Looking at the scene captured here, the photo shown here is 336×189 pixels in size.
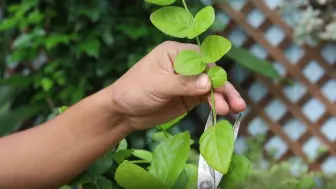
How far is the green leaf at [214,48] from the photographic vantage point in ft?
1.69

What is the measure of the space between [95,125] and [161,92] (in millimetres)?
115

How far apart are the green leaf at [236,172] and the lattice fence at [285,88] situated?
227 centimetres

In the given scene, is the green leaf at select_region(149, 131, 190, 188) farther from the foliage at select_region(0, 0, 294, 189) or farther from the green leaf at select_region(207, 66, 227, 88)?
the foliage at select_region(0, 0, 294, 189)

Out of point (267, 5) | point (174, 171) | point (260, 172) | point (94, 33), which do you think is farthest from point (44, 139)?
point (267, 5)

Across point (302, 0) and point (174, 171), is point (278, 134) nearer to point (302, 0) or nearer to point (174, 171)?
point (302, 0)

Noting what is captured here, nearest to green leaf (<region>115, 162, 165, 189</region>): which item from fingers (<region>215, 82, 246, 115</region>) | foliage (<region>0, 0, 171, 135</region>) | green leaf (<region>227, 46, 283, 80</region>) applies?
fingers (<region>215, 82, 246, 115</region>)

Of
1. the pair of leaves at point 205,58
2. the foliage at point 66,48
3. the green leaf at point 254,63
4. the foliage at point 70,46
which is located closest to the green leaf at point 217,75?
the pair of leaves at point 205,58

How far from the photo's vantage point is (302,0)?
106 inches

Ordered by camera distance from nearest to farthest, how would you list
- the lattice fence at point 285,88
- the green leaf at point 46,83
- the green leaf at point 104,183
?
1. the green leaf at point 104,183
2. the green leaf at point 46,83
3. the lattice fence at point 285,88

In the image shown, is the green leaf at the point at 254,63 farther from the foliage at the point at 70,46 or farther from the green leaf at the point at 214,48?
the green leaf at the point at 214,48

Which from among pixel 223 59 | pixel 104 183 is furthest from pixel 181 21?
pixel 223 59

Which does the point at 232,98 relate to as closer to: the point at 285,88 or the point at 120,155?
the point at 120,155

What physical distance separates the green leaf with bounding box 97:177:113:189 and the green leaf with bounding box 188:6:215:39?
21 centimetres

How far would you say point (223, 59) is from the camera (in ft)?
9.36
